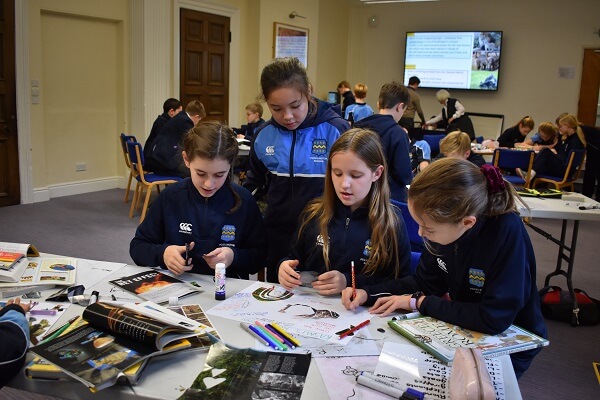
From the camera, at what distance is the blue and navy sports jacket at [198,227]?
214 centimetres

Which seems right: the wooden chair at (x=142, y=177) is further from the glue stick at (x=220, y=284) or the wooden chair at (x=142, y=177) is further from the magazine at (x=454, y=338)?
the magazine at (x=454, y=338)

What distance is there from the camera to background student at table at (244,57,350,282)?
221 cm

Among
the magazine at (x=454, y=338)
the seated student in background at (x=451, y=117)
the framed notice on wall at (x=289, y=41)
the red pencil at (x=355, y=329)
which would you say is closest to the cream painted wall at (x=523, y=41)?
the seated student in background at (x=451, y=117)

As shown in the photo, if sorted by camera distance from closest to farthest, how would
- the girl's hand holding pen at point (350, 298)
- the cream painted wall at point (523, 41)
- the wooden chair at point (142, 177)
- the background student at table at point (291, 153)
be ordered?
the girl's hand holding pen at point (350, 298), the background student at table at point (291, 153), the wooden chair at point (142, 177), the cream painted wall at point (523, 41)

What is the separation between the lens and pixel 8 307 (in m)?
1.46

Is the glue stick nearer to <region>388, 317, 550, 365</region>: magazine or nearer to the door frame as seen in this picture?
<region>388, 317, 550, 365</region>: magazine

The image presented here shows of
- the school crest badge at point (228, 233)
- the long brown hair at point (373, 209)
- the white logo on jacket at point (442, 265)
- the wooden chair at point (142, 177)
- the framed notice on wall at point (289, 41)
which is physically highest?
the framed notice on wall at point (289, 41)

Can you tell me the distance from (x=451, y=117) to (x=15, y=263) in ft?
27.8

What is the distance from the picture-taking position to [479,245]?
62.4 inches

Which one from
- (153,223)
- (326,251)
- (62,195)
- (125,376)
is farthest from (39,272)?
(62,195)

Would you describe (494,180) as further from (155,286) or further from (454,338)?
(155,286)

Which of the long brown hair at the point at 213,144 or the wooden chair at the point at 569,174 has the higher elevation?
the long brown hair at the point at 213,144

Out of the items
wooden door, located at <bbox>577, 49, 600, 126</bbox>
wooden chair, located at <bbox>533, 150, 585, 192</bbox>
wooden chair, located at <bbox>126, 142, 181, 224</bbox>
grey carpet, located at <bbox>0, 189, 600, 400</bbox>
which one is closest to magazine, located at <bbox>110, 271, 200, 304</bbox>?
grey carpet, located at <bbox>0, 189, 600, 400</bbox>

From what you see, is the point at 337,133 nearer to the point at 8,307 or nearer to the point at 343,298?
the point at 343,298
